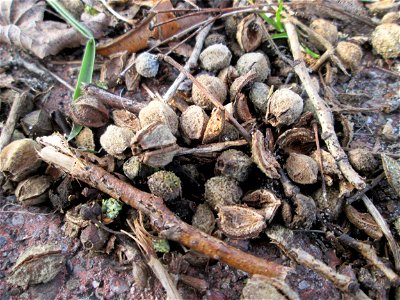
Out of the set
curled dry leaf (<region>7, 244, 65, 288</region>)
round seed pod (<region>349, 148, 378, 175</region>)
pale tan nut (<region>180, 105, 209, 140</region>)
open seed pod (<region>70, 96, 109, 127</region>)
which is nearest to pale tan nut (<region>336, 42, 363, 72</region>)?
round seed pod (<region>349, 148, 378, 175</region>)

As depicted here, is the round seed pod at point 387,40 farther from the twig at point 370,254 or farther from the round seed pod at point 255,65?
the twig at point 370,254

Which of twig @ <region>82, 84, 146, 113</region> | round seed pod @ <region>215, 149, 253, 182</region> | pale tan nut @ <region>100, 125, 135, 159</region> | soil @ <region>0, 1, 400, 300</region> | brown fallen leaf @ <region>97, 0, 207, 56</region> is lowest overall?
soil @ <region>0, 1, 400, 300</region>

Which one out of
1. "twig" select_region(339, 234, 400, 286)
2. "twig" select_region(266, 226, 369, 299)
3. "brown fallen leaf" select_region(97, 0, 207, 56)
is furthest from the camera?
"brown fallen leaf" select_region(97, 0, 207, 56)

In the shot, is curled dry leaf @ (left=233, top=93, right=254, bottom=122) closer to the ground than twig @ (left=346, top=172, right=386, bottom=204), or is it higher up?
higher up

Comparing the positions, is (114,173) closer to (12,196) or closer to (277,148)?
(12,196)

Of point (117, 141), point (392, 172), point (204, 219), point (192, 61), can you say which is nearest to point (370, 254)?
point (392, 172)

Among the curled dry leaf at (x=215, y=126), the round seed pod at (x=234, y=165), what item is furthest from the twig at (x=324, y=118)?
the curled dry leaf at (x=215, y=126)

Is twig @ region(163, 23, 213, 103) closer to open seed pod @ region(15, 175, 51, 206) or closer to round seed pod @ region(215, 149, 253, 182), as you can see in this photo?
round seed pod @ region(215, 149, 253, 182)

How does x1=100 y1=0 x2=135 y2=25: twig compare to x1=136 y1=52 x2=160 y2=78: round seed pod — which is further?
x1=100 y1=0 x2=135 y2=25: twig

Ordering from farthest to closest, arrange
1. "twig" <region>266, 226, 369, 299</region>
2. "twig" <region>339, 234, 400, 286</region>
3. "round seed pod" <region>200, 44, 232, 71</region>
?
"round seed pod" <region>200, 44, 232, 71</region> < "twig" <region>339, 234, 400, 286</region> < "twig" <region>266, 226, 369, 299</region>
